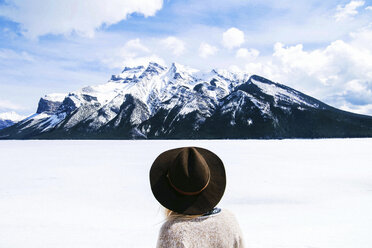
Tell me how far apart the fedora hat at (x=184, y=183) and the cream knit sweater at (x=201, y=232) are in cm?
11

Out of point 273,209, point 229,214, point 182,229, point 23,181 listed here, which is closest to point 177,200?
point 182,229

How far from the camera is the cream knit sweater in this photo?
2.18 m

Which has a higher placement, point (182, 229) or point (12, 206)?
point (182, 229)

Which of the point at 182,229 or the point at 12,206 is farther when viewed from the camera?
the point at 12,206

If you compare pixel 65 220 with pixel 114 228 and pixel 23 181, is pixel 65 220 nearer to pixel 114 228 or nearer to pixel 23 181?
pixel 114 228

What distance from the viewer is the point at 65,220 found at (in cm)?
1123

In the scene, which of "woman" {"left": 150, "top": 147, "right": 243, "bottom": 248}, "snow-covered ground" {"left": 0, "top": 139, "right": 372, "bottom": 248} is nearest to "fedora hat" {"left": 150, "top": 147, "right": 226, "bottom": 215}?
"woman" {"left": 150, "top": 147, "right": 243, "bottom": 248}

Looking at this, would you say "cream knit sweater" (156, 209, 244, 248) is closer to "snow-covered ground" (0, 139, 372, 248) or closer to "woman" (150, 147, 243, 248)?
"woman" (150, 147, 243, 248)

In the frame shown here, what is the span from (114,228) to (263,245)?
4.81m

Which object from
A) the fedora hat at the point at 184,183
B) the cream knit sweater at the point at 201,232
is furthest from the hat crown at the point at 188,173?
the cream knit sweater at the point at 201,232

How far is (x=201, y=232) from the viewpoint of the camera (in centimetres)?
223

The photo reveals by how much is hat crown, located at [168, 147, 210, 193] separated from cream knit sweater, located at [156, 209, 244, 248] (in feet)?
0.87

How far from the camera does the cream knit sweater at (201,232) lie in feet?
7.14

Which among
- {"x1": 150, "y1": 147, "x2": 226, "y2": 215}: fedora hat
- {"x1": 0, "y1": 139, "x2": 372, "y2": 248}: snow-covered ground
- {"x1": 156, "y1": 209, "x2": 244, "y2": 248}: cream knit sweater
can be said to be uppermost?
{"x1": 150, "y1": 147, "x2": 226, "y2": 215}: fedora hat
